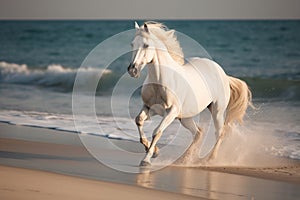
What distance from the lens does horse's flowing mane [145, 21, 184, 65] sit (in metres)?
6.44

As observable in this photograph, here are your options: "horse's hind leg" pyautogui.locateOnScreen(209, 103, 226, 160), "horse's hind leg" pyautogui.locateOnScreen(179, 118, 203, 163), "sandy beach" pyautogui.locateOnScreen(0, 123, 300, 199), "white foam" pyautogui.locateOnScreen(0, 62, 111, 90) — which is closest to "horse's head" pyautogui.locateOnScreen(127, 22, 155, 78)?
"sandy beach" pyautogui.locateOnScreen(0, 123, 300, 199)

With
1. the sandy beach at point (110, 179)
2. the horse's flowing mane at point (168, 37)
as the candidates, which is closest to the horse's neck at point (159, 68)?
the horse's flowing mane at point (168, 37)

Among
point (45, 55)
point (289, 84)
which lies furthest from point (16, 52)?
point (289, 84)

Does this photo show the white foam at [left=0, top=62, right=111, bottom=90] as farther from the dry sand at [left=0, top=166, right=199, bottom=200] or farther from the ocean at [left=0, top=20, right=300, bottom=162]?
the dry sand at [left=0, top=166, right=199, bottom=200]

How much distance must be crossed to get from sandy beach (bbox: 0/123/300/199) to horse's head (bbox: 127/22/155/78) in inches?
34.8

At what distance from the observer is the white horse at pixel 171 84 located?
622 centimetres

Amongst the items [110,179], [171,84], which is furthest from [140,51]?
[110,179]

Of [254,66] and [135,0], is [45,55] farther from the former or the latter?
[135,0]

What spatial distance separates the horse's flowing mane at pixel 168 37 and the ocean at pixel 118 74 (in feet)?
5.25

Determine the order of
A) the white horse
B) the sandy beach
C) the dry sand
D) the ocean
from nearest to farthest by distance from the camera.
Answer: the dry sand
the sandy beach
the white horse
the ocean

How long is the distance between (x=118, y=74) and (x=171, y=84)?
39.9 ft

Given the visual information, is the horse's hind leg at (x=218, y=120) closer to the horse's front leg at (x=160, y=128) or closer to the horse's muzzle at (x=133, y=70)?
the horse's front leg at (x=160, y=128)

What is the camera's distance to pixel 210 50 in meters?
27.1

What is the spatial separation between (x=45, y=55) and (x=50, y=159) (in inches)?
788
